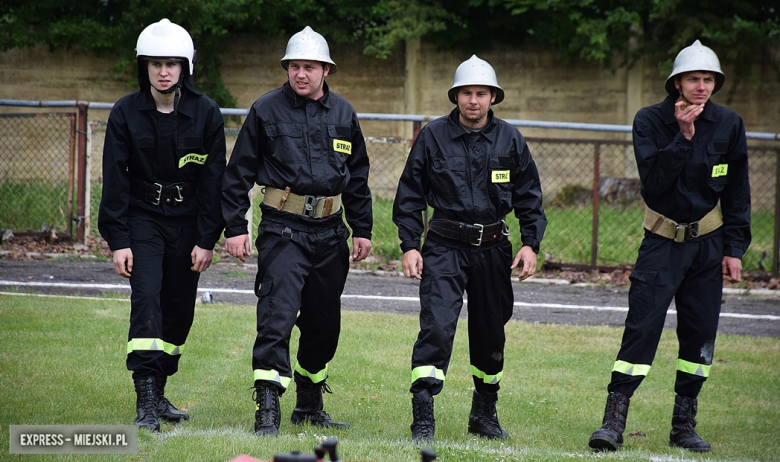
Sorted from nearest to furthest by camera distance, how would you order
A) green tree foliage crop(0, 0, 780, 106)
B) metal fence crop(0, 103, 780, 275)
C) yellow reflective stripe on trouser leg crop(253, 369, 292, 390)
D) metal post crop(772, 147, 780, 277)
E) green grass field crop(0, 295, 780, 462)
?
green grass field crop(0, 295, 780, 462) < yellow reflective stripe on trouser leg crop(253, 369, 292, 390) < metal post crop(772, 147, 780, 277) < metal fence crop(0, 103, 780, 275) < green tree foliage crop(0, 0, 780, 106)

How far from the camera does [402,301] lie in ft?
30.5

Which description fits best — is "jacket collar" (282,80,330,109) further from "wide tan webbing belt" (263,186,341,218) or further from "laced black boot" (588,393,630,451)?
"laced black boot" (588,393,630,451)

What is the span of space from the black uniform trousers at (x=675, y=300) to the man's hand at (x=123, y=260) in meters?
3.11

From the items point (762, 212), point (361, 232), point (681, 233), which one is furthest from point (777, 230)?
point (361, 232)

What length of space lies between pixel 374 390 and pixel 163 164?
2.37 meters

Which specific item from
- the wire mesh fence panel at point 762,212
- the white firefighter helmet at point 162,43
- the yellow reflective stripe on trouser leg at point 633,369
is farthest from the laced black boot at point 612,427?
the wire mesh fence panel at point 762,212

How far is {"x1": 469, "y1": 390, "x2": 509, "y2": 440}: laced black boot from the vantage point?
17.3 ft

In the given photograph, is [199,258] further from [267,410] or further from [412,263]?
[412,263]

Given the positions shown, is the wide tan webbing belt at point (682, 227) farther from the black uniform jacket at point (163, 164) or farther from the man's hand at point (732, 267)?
the black uniform jacket at point (163, 164)

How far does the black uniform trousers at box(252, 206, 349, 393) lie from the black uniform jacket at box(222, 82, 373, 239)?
20 cm

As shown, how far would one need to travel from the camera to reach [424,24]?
17.3 metres

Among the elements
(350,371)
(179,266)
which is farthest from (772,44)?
(179,266)

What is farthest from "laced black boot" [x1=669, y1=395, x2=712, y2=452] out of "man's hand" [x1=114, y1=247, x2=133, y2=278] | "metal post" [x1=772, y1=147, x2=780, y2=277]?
"metal post" [x1=772, y1=147, x2=780, y2=277]

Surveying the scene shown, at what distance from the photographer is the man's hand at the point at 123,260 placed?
4941mm
